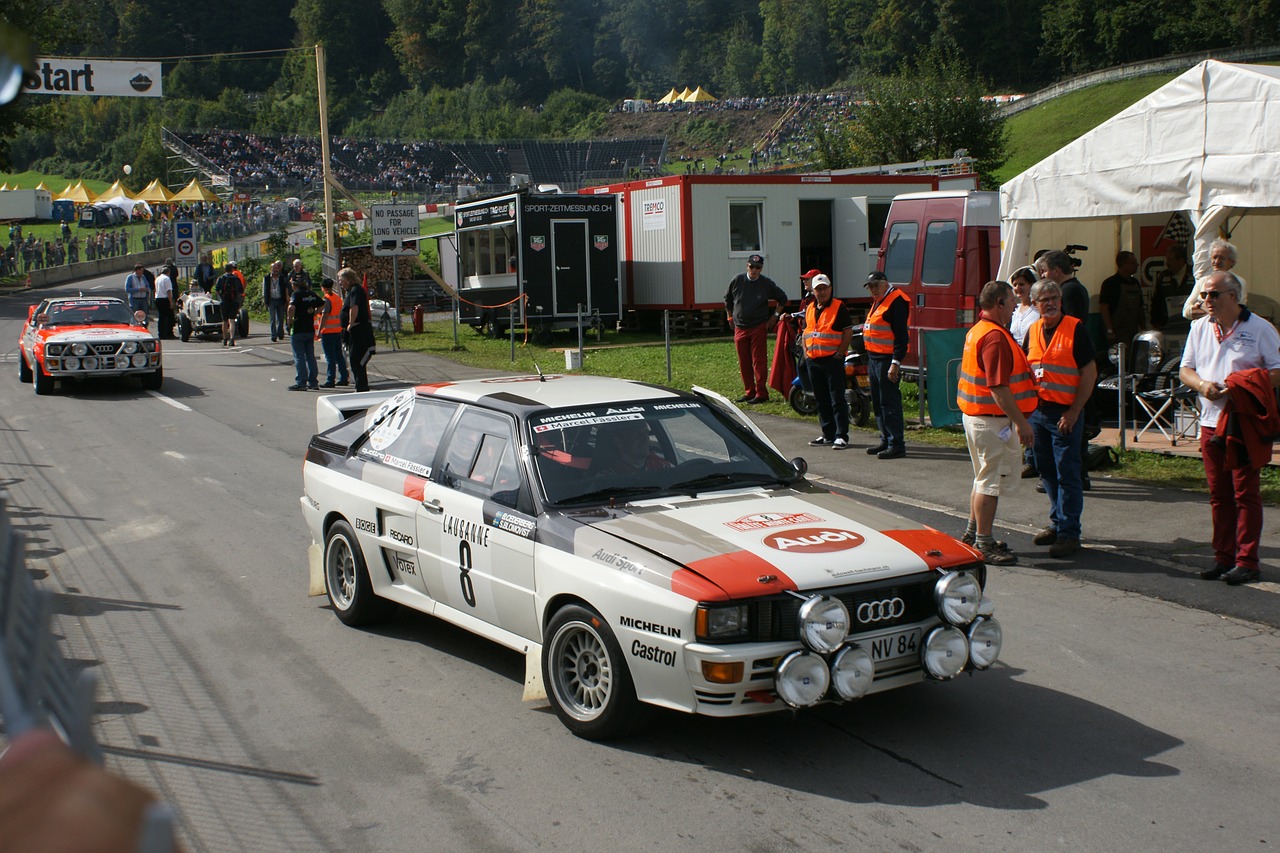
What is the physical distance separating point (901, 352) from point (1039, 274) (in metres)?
1.91

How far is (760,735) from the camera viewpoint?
207 inches

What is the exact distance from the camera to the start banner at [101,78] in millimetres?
29594

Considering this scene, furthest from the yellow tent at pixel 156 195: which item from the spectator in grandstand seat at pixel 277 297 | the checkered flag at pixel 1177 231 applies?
the checkered flag at pixel 1177 231

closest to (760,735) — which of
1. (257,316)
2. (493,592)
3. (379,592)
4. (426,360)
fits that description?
(493,592)

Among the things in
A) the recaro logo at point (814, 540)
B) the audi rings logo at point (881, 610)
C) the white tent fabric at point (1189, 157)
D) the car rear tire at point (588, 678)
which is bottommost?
the car rear tire at point (588, 678)

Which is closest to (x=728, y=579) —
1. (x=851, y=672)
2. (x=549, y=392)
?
(x=851, y=672)

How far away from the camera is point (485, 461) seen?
620 centimetres

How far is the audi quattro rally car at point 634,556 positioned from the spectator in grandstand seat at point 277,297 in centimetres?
1978

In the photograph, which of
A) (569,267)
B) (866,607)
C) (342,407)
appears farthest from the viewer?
(569,267)

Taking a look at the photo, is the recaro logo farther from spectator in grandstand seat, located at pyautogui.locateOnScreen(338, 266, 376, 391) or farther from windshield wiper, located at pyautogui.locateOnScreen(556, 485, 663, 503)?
spectator in grandstand seat, located at pyautogui.locateOnScreen(338, 266, 376, 391)

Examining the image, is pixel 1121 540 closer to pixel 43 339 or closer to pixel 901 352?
pixel 901 352

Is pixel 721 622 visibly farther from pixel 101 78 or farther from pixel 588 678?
pixel 101 78

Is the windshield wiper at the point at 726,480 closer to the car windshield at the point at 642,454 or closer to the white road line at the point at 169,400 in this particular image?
the car windshield at the point at 642,454

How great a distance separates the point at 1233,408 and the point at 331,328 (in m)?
14.3
